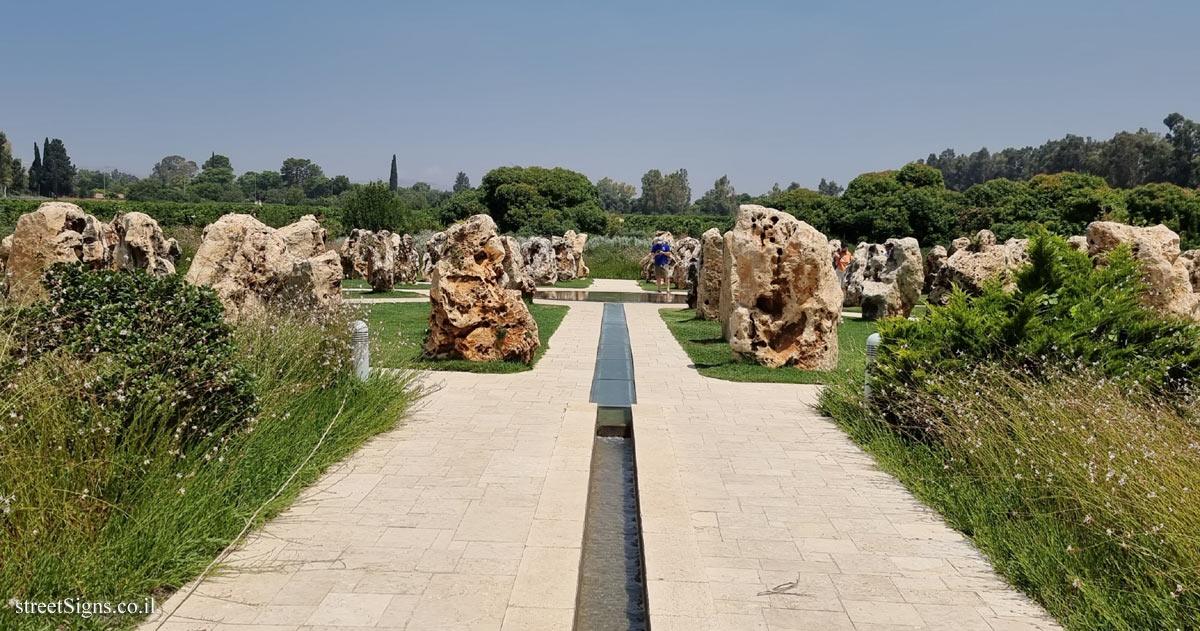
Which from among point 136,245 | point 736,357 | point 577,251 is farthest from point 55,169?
point 736,357

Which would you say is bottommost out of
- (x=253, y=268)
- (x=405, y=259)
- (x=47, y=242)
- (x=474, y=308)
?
(x=474, y=308)

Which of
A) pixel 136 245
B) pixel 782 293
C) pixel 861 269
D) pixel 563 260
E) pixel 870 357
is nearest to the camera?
pixel 870 357

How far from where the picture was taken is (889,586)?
4.37 metres

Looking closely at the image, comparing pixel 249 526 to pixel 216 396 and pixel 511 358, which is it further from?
→ pixel 511 358

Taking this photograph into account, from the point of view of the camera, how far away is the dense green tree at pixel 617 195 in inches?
5507

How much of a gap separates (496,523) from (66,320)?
2.94 m

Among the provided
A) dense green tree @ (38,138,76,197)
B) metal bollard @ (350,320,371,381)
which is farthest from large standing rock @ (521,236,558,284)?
dense green tree @ (38,138,76,197)

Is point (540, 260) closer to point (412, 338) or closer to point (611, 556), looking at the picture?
point (412, 338)

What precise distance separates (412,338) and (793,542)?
9187mm

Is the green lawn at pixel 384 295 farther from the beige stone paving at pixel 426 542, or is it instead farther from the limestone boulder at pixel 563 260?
the beige stone paving at pixel 426 542

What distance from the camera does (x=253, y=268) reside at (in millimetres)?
11062

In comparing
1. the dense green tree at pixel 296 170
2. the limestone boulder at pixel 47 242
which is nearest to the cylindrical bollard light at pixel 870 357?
the limestone boulder at pixel 47 242

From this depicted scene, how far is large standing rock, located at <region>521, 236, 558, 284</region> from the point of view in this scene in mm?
28156

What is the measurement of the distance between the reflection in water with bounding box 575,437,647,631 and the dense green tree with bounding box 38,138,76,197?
98570mm
